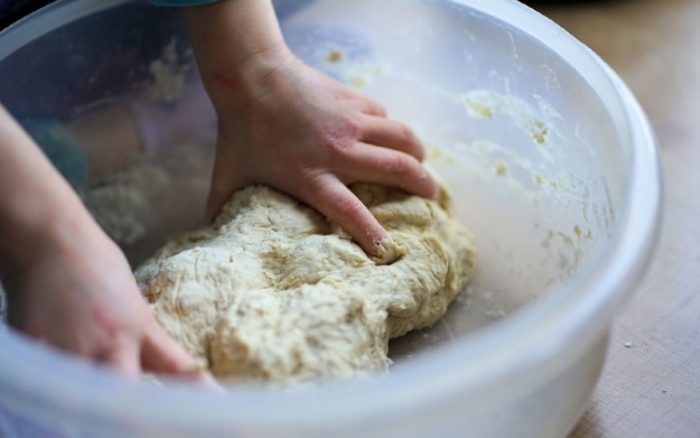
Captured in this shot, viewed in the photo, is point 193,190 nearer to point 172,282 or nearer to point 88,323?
point 172,282

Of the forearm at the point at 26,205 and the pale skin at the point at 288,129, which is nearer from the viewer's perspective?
the forearm at the point at 26,205

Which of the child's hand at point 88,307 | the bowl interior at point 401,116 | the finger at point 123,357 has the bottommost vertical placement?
the bowl interior at point 401,116

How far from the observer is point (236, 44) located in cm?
83

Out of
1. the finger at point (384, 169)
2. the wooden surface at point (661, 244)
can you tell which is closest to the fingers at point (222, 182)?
the finger at point (384, 169)

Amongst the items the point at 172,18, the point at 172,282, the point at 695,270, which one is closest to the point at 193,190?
the point at 172,18

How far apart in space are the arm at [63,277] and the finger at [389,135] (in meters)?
0.33

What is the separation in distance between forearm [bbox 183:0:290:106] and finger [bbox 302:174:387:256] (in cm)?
12

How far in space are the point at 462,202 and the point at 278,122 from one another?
0.83 feet

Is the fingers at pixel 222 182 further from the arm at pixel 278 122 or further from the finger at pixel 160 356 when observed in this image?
the finger at pixel 160 356

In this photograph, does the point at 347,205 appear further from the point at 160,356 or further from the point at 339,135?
the point at 160,356

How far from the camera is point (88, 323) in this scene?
21.7 inches

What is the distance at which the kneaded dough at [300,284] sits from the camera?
641 millimetres

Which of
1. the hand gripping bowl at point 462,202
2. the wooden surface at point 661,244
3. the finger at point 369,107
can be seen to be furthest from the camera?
the finger at point 369,107

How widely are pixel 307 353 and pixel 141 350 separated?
12cm
